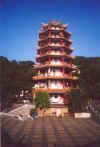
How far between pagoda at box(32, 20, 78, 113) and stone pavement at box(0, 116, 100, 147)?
1.01ft

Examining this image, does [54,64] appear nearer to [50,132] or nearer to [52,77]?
[52,77]

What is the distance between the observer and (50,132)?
4098mm

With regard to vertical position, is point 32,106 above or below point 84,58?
below

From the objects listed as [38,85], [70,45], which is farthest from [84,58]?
[38,85]

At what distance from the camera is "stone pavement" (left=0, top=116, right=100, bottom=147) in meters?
3.85

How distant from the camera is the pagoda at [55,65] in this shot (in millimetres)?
4543

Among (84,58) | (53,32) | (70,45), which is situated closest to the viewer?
(84,58)

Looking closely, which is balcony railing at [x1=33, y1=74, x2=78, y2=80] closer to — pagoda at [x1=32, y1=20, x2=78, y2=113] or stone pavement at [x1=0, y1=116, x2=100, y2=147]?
pagoda at [x1=32, y1=20, x2=78, y2=113]

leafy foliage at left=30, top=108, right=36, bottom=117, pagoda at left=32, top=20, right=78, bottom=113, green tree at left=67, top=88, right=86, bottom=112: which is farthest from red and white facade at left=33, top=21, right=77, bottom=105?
leafy foliage at left=30, top=108, right=36, bottom=117

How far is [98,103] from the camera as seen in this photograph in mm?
4316

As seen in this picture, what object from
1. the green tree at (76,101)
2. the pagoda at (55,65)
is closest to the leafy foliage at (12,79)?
the pagoda at (55,65)

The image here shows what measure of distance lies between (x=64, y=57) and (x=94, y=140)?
2.07m

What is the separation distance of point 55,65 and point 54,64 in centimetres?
9

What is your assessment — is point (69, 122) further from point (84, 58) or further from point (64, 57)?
point (64, 57)
